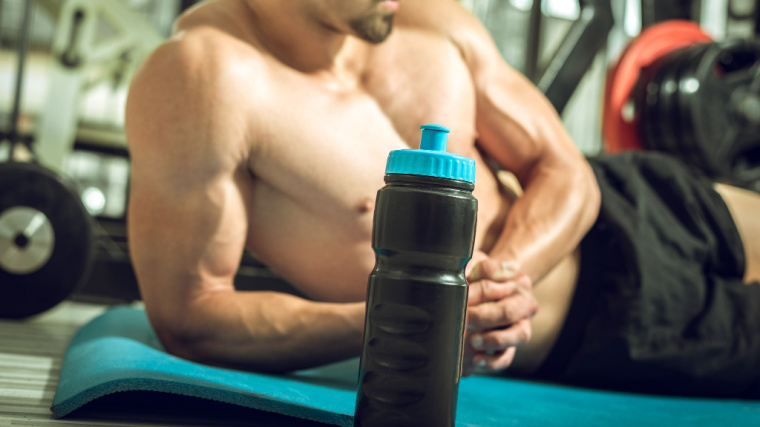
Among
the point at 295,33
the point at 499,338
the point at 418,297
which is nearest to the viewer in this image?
the point at 418,297

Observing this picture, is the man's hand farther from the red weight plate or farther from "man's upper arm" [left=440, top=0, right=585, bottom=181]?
the red weight plate

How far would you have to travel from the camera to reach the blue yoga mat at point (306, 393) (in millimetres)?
640

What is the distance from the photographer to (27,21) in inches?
66.6

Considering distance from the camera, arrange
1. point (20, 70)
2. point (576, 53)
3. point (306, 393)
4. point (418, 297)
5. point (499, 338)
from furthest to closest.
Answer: point (576, 53) < point (20, 70) < point (499, 338) < point (306, 393) < point (418, 297)

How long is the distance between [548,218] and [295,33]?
19.9 inches

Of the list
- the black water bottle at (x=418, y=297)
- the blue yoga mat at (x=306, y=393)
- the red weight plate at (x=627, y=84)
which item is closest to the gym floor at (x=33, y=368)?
the blue yoga mat at (x=306, y=393)

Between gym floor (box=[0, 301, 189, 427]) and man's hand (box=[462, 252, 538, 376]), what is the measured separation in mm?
378

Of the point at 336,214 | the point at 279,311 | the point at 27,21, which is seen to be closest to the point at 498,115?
the point at 336,214

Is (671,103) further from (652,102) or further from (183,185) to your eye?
(183,185)

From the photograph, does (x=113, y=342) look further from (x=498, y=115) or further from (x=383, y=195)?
(x=498, y=115)

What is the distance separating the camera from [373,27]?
3.42 feet

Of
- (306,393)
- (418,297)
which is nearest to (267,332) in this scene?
(306,393)

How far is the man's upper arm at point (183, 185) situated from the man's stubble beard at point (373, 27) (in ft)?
0.79

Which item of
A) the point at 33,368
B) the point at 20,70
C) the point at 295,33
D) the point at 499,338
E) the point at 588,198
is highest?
the point at 295,33
